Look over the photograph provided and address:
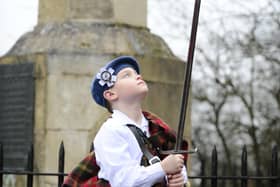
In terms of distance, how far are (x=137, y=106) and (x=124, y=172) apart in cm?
36

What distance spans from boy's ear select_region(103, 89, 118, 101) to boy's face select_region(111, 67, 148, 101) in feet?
0.05

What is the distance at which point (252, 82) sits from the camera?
21.9 meters

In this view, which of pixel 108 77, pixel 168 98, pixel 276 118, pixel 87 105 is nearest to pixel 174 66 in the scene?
pixel 168 98

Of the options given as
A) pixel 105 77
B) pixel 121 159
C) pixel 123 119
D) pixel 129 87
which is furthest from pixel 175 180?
pixel 105 77

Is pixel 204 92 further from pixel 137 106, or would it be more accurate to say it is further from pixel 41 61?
pixel 137 106

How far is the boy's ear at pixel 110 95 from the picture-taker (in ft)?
13.1

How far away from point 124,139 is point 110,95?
0.94 feet

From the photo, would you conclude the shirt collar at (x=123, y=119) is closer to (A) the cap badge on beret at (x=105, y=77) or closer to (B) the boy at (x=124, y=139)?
(B) the boy at (x=124, y=139)

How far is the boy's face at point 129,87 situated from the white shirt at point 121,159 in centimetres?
13

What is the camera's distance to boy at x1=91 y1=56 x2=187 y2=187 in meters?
3.70

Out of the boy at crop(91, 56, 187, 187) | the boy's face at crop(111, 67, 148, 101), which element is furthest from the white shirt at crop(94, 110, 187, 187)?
the boy's face at crop(111, 67, 148, 101)

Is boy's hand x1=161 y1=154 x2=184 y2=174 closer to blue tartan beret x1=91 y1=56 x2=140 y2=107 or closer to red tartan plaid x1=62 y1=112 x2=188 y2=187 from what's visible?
red tartan plaid x1=62 y1=112 x2=188 y2=187

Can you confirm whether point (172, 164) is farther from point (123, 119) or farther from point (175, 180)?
point (123, 119)

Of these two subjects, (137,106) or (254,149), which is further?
(254,149)
